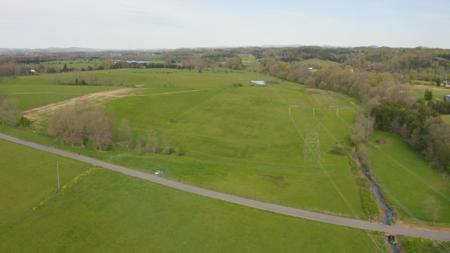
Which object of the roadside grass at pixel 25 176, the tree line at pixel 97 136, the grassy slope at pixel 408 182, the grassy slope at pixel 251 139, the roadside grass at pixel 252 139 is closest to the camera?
the roadside grass at pixel 25 176

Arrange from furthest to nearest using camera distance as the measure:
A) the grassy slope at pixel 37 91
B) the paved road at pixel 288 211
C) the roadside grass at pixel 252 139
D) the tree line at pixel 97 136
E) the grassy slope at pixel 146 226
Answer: the grassy slope at pixel 37 91
the tree line at pixel 97 136
the roadside grass at pixel 252 139
the paved road at pixel 288 211
the grassy slope at pixel 146 226

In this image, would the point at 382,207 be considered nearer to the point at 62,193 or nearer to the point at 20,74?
the point at 62,193

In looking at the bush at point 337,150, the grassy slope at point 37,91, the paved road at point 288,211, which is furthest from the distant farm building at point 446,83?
the grassy slope at point 37,91

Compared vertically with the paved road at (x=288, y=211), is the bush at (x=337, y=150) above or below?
above

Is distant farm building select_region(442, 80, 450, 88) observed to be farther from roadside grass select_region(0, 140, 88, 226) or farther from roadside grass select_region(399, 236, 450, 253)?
roadside grass select_region(0, 140, 88, 226)

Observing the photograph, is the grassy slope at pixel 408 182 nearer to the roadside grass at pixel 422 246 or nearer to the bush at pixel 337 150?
the bush at pixel 337 150

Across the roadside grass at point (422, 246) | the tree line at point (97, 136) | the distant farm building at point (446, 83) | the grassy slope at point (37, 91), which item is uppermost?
the distant farm building at point (446, 83)

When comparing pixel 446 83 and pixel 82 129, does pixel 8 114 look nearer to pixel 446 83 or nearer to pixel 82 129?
pixel 82 129
